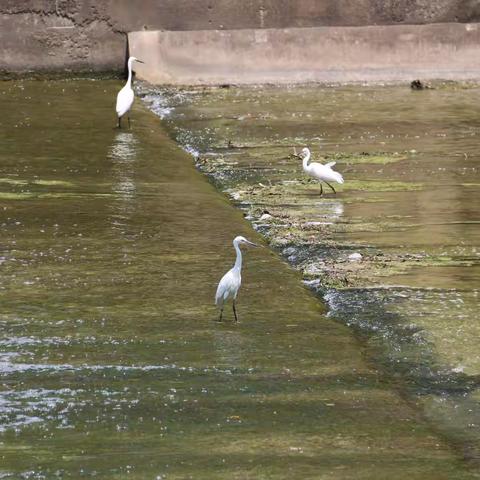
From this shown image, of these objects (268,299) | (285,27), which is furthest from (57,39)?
(268,299)

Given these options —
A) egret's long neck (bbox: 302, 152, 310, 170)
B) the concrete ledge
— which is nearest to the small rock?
egret's long neck (bbox: 302, 152, 310, 170)

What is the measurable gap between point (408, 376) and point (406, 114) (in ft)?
34.2

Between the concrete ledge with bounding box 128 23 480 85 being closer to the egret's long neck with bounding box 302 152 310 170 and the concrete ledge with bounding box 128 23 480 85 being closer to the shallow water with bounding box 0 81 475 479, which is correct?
the egret's long neck with bounding box 302 152 310 170

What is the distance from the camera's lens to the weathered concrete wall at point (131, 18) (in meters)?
20.5

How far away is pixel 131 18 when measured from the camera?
20.9m

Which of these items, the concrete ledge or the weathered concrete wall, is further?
the weathered concrete wall

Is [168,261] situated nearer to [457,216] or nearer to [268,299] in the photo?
[268,299]

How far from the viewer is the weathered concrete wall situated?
20.5 metres


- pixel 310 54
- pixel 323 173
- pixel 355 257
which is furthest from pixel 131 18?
Result: pixel 355 257

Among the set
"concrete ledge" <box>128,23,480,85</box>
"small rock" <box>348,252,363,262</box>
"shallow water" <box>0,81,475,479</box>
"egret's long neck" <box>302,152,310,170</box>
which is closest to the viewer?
"shallow water" <box>0,81,475,479</box>

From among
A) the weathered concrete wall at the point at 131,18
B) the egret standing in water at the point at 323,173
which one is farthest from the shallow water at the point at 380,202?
the weathered concrete wall at the point at 131,18

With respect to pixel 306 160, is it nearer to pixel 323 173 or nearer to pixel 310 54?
pixel 323 173

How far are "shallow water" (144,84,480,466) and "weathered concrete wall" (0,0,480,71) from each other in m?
Result: 1.56

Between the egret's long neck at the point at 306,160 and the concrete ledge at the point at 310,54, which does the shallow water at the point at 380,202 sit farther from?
the concrete ledge at the point at 310,54
